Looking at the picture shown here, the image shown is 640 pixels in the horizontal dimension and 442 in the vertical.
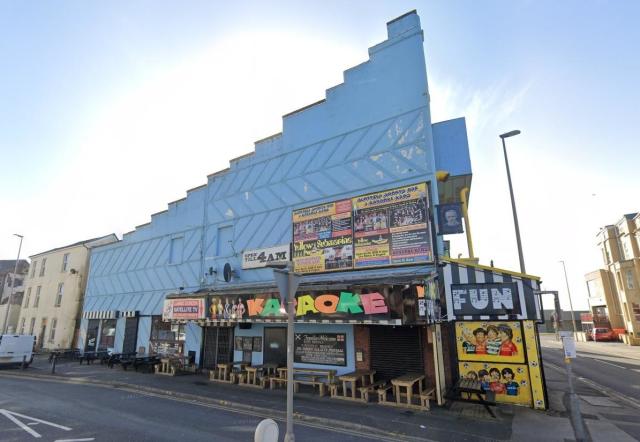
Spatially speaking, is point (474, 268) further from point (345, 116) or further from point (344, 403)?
point (345, 116)

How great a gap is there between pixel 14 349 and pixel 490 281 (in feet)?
87.9

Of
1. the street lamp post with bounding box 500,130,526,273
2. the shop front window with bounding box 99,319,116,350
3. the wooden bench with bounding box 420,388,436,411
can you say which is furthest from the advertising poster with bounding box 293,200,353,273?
the shop front window with bounding box 99,319,116,350

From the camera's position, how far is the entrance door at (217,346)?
17.5 meters

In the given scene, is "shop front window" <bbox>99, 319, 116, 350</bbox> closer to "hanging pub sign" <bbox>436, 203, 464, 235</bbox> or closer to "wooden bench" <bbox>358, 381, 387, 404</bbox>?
"wooden bench" <bbox>358, 381, 387, 404</bbox>

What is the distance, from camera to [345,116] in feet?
52.1

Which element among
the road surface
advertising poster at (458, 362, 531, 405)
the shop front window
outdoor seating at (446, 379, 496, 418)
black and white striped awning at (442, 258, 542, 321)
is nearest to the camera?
the road surface

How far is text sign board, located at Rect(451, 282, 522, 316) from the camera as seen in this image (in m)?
11.3

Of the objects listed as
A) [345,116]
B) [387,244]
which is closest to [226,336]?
[387,244]

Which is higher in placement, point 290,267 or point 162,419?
point 290,267

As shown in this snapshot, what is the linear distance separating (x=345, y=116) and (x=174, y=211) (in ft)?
42.8

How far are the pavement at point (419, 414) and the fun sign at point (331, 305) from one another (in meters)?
2.89

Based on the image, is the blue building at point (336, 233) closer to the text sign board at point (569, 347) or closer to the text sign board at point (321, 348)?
the text sign board at point (321, 348)

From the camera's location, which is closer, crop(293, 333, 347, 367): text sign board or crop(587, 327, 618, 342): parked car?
crop(293, 333, 347, 367): text sign board

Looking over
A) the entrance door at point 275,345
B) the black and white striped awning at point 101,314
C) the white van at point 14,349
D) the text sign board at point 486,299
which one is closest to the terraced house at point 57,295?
the black and white striped awning at point 101,314
